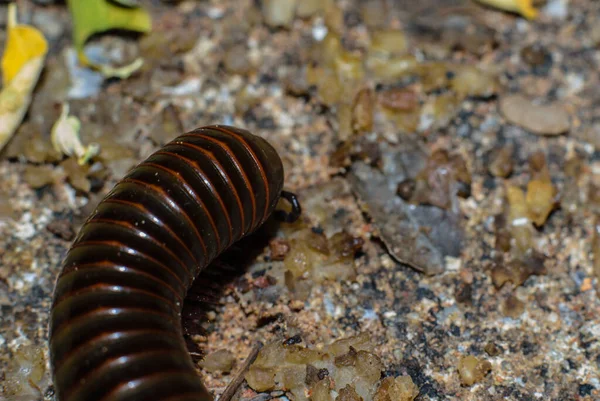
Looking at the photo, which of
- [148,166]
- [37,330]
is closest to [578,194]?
[148,166]

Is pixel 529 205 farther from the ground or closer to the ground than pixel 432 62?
closer to the ground

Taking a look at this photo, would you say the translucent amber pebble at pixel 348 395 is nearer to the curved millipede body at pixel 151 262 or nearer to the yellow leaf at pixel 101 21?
the curved millipede body at pixel 151 262

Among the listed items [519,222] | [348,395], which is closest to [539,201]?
[519,222]

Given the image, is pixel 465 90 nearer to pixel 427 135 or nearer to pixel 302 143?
pixel 427 135

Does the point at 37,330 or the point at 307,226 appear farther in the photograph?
the point at 307,226

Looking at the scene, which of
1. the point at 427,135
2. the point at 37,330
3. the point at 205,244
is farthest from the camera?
the point at 427,135

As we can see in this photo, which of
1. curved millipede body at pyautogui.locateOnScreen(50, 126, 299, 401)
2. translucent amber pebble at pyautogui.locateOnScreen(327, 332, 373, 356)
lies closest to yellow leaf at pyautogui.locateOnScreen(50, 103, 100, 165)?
curved millipede body at pyautogui.locateOnScreen(50, 126, 299, 401)

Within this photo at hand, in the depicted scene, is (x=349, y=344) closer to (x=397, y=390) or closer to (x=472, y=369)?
(x=397, y=390)
